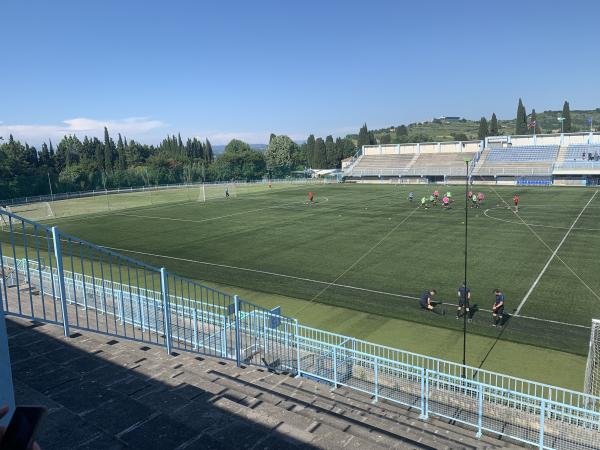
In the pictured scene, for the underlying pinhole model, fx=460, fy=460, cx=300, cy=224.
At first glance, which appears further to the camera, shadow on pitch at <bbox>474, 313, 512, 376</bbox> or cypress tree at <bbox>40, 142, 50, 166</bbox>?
cypress tree at <bbox>40, 142, 50, 166</bbox>

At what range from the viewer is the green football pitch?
Answer: 15.6 metres

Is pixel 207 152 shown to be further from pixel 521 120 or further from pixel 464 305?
pixel 464 305

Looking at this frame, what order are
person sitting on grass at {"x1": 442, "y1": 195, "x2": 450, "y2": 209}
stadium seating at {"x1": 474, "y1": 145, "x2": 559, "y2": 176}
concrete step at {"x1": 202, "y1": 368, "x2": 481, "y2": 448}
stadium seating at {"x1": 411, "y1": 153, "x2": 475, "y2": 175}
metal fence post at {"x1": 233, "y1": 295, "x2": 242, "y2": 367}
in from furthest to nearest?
1. stadium seating at {"x1": 411, "y1": 153, "x2": 475, "y2": 175}
2. stadium seating at {"x1": 474, "y1": 145, "x2": 559, "y2": 176}
3. person sitting on grass at {"x1": 442, "y1": 195, "x2": 450, "y2": 209}
4. metal fence post at {"x1": 233, "y1": 295, "x2": 242, "y2": 367}
5. concrete step at {"x1": 202, "y1": 368, "x2": 481, "y2": 448}

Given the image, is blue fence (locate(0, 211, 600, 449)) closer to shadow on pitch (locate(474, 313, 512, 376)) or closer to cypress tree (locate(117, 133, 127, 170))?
shadow on pitch (locate(474, 313, 512, 376))

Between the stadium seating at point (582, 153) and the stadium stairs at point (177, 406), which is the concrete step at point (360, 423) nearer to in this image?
the stadium stairs at point (177, 406)

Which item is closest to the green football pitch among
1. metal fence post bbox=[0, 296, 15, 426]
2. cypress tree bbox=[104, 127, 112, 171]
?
metal fence post bbox=[0, 296, 15, 426]

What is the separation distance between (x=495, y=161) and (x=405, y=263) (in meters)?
64.8

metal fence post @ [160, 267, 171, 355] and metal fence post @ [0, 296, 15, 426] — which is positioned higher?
metal fence post @ [0, 296, 15, 426]

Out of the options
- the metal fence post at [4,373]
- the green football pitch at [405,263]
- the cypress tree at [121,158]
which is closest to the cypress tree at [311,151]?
the cypress tree at [121,158]

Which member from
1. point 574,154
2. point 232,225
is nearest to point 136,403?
point 232,225

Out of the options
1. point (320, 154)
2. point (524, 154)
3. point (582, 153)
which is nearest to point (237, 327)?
point (582, 153)

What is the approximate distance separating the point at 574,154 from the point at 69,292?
81075 mm

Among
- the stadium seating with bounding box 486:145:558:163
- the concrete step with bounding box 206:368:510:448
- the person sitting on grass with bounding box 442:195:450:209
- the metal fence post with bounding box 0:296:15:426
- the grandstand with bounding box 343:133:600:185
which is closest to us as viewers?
the metal fence post with bounding box 0:296:15:426

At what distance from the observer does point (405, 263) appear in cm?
2534
